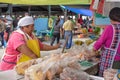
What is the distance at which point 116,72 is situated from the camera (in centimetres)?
243

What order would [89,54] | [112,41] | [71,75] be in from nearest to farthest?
[71,75], [112,41], [89,54]

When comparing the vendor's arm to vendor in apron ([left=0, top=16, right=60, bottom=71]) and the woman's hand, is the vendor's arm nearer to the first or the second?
vendor in apron ([left=0, top=16, right=60, bottom=71])

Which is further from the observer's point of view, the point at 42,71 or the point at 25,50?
the point at 25,50

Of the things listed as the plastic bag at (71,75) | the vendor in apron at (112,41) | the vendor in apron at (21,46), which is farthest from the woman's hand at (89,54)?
the plastic bag at (71,75)

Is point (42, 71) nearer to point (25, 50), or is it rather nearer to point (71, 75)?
point (71, 75)

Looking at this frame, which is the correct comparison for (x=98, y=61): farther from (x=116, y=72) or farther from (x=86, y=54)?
(x=116, y=72)

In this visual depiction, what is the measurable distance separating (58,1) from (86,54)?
3.31 ft

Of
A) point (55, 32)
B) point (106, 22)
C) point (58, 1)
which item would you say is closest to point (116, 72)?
point (58, 1)

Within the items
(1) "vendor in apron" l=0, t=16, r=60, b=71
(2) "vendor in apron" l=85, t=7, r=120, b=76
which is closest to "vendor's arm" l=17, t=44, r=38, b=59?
(1) "vendor in apron" l=0, t=16, r=60, b=71

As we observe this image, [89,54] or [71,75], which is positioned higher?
[71,75]

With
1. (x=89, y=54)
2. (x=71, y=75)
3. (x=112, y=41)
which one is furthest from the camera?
(x=89, y=54)

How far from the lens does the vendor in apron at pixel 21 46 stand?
3625mm

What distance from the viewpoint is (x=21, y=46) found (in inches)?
142

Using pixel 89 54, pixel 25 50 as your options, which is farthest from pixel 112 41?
pixel 25 50
